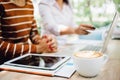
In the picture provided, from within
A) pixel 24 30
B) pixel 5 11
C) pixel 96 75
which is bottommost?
pixel 96 75

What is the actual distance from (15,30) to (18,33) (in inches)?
1.3

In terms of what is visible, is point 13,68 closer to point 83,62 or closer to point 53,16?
point 83,62

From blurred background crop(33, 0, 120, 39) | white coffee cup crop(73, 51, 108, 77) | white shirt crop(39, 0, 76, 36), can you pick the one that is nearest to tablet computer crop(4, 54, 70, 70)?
white coffee cup crop(73, 51, 108, 77)

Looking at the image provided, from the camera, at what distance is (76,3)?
2922mm

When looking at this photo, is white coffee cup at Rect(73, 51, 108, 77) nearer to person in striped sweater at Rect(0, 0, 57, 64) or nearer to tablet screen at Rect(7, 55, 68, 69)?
tablet screen at Rect(7, 55, 68, 69)

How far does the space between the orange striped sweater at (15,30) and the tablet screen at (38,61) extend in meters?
0.22

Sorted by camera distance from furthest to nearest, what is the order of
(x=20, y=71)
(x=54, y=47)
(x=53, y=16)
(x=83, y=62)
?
(x=53, y=16) < (x=54, y=47) < (x=20, y=71) < (x=83, y=62)

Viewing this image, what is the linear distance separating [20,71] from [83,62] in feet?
0.97

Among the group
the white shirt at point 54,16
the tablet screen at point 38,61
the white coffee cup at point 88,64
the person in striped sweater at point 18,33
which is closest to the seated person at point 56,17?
the white shirt at point 54,16

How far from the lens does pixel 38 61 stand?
106cm

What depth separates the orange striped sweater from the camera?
4.46ft

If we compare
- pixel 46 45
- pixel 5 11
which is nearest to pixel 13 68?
pixel 46 45

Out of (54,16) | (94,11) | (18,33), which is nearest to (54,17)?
(54,16)

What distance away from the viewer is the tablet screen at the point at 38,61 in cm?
99
